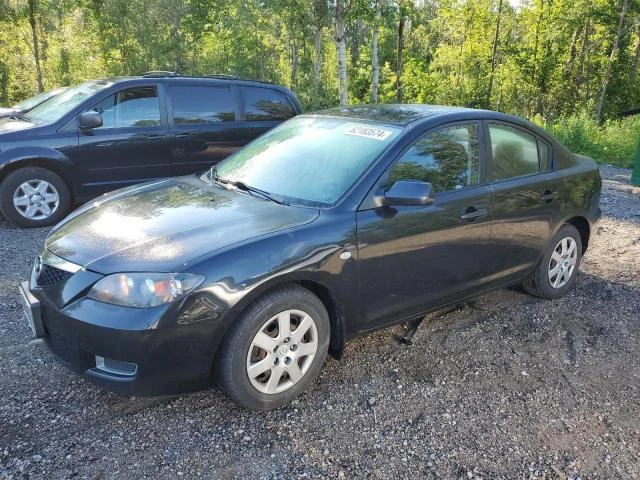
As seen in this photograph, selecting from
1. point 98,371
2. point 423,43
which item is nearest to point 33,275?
point 98,371

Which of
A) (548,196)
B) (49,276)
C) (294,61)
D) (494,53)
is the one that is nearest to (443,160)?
(548,196)

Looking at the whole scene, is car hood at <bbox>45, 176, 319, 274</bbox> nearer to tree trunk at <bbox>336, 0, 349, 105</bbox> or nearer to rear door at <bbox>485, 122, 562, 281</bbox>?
rear door at <bbox>485, 122, 562, 281</bbox>

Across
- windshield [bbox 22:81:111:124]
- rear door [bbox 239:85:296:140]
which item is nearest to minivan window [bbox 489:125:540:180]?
rear door [bbox 239:85:296:140]

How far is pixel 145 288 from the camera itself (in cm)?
259

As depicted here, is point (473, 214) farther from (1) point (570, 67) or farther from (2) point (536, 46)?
(1) point (570, 67)

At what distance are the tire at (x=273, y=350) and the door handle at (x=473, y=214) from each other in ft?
4.07

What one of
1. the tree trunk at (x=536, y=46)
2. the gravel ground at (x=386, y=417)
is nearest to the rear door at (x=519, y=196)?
the gravel ground at (x=386, y=417)

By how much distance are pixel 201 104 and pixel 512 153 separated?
15.0 ft

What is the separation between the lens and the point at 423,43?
4312cm

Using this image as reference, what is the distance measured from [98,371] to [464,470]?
189cm

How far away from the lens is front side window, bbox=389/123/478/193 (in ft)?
11.2

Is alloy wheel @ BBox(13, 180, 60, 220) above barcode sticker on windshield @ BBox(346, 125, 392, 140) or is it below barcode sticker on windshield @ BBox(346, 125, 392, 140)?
below

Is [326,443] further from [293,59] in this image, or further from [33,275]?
[293,59]

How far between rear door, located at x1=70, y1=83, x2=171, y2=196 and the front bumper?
13.8ft
